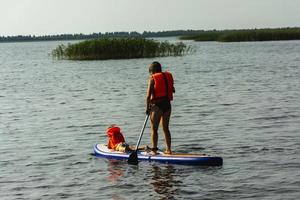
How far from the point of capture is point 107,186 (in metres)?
12.5

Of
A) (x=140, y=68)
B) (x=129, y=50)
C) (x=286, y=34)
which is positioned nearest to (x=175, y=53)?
(x=129, y=50)

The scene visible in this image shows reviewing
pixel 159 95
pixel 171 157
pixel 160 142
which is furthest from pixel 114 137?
pixel 159 95

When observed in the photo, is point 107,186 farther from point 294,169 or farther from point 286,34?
point 286,34

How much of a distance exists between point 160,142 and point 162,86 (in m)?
3.75

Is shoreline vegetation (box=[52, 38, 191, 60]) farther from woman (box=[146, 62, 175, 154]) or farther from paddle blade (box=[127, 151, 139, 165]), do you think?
woman (box=[146, 62, 175, 154])

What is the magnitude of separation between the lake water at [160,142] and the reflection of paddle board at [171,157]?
0.16m

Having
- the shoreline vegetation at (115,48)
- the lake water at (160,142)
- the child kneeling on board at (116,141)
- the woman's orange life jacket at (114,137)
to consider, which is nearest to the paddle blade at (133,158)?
the lake water at (160,142)

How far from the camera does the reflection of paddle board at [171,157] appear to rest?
13.6 meters

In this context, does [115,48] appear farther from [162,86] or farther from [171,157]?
[162,86]

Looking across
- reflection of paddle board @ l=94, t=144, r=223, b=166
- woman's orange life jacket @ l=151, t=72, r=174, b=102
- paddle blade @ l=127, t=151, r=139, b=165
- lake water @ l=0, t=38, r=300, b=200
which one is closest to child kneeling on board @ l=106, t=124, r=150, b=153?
reflection of paddle board @ l=94, t=144, r=223, b=166

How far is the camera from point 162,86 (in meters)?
13.8

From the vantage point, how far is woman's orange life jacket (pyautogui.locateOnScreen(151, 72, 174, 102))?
541 inches

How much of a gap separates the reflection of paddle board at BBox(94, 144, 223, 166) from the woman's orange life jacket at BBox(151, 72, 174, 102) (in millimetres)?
1303

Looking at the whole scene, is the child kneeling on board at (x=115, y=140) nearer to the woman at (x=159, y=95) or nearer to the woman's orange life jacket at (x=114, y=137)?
the woman's orange life jacket at (x=114, y=137)
